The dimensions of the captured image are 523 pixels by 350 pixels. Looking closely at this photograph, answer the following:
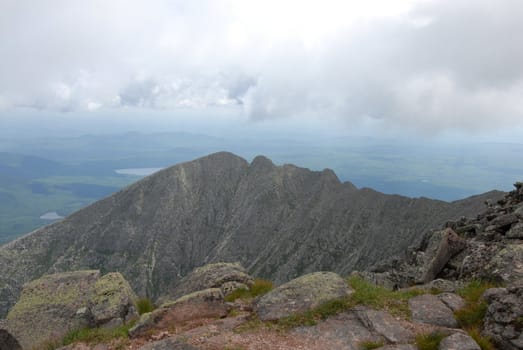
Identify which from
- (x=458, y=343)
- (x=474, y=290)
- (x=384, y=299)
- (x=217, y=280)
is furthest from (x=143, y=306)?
(x=474, y=290)

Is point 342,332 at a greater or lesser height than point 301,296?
lesser

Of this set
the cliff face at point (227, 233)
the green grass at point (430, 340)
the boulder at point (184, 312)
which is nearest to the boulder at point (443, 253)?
the green grass at point (430, 340)

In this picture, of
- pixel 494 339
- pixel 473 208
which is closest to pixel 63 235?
pixel 473 208

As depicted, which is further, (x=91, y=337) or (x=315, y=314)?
(x=91, y=337)

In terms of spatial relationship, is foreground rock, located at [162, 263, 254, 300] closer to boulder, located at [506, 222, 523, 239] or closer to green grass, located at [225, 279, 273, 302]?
green grass, located at [225, 279, 273, 302]

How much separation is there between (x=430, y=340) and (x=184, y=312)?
984 cm

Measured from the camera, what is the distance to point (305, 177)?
19388 centimetres

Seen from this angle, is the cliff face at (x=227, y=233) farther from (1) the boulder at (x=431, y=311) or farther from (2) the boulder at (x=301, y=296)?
(1) the boulder at (x=431, y=311)

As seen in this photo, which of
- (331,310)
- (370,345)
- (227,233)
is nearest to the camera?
(370,345)

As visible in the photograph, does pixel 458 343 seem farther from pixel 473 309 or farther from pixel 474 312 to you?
pixel 473 309

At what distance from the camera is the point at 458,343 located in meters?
11.1

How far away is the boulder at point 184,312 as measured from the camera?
51.2ft

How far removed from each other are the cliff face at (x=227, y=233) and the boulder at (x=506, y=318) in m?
105

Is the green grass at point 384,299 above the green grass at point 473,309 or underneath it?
underneath
